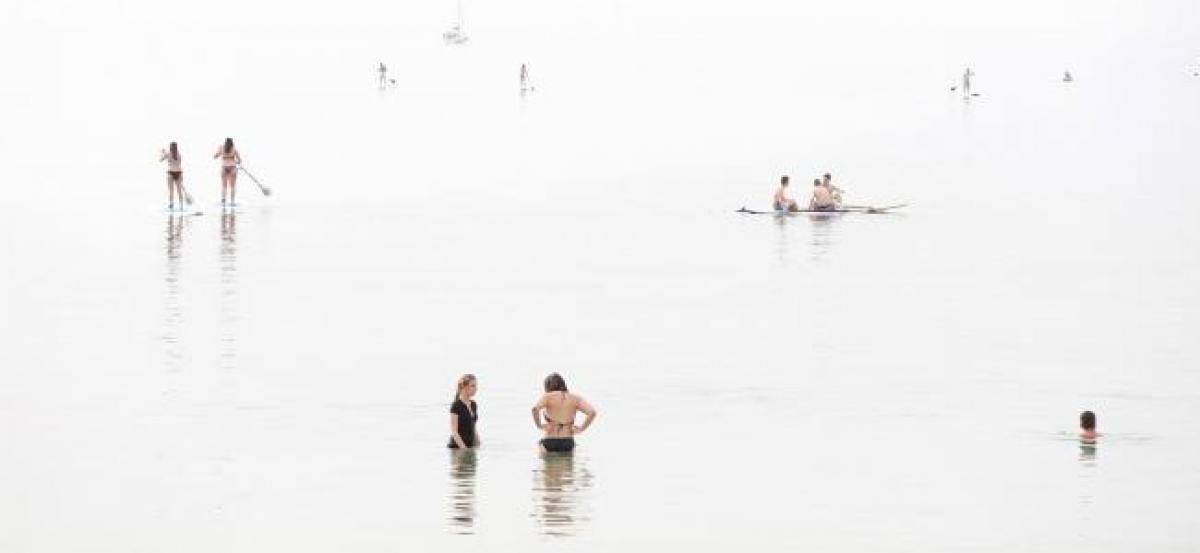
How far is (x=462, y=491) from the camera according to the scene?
92.0 ft

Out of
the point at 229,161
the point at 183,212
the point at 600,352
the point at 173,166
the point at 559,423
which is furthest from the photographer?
the point at 183,212

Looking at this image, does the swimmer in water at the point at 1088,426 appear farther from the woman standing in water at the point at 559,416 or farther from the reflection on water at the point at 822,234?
the reflection on water at the point at 822,234

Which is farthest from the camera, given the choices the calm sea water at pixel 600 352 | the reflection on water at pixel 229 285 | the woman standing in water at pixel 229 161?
the woman standing in water at pixel 229 161

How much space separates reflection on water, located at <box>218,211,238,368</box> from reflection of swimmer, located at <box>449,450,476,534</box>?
7319mm

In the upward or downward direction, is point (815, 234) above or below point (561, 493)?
above

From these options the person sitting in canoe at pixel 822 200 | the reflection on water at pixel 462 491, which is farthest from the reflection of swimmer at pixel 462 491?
the person sitting in canoe at pixel 822 200

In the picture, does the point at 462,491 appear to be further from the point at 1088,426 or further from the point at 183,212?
the point at 183,212

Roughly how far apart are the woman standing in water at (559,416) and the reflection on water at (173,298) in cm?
774

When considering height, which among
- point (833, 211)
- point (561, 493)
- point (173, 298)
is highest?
point (833, 211)

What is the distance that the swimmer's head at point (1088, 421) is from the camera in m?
30.9

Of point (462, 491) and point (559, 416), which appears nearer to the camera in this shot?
point (462, 491)

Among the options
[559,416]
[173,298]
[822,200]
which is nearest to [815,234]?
[822,200]

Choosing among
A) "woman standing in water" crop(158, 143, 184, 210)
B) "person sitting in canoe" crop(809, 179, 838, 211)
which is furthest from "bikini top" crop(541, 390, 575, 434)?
"person sitting in canoe" crop(809, 179, 838, 211)

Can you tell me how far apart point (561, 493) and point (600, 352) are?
10.3 metres
